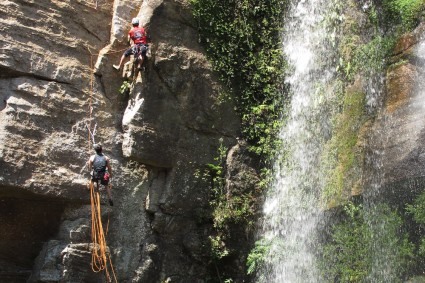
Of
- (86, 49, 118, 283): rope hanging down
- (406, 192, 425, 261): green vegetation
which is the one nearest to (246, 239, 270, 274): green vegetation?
(86, 49, 118, 283): rope hanging down

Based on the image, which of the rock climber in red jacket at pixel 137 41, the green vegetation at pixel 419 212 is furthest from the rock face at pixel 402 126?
the rock climber in red jacket at pixel 137 41

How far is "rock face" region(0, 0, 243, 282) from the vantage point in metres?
9.02

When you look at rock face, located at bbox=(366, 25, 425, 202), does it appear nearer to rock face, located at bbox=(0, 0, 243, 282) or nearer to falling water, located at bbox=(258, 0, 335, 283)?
falling water, located at bbox=(258, 0, 335, 283)

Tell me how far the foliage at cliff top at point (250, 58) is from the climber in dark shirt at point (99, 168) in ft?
9.63

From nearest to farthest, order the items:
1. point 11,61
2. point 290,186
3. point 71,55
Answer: point 11,61
point 71,55
point 290,186

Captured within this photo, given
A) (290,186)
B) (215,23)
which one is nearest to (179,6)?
(215,23)

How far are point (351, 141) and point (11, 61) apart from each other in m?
6.05

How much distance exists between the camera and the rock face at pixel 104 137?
902cm

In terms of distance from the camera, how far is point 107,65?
10.1 metres

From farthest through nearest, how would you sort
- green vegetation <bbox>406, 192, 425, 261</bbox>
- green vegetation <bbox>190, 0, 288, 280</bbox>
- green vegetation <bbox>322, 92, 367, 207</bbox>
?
green vegetation <bbox>190, 0, 288, 280</bbox>, green vegetation <bbox>322, 92, 367, 207</bbox>, green vegetation <bbox>406, 192, 425, 261</bbox>

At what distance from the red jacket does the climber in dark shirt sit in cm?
202

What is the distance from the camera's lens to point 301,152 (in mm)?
10742

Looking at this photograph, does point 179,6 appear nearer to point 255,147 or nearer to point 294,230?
point 255,147

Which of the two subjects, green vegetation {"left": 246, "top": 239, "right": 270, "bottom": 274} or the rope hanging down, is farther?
green vegetation {"left": 246, "top": 239, "right": 270, "bottom": 274}
